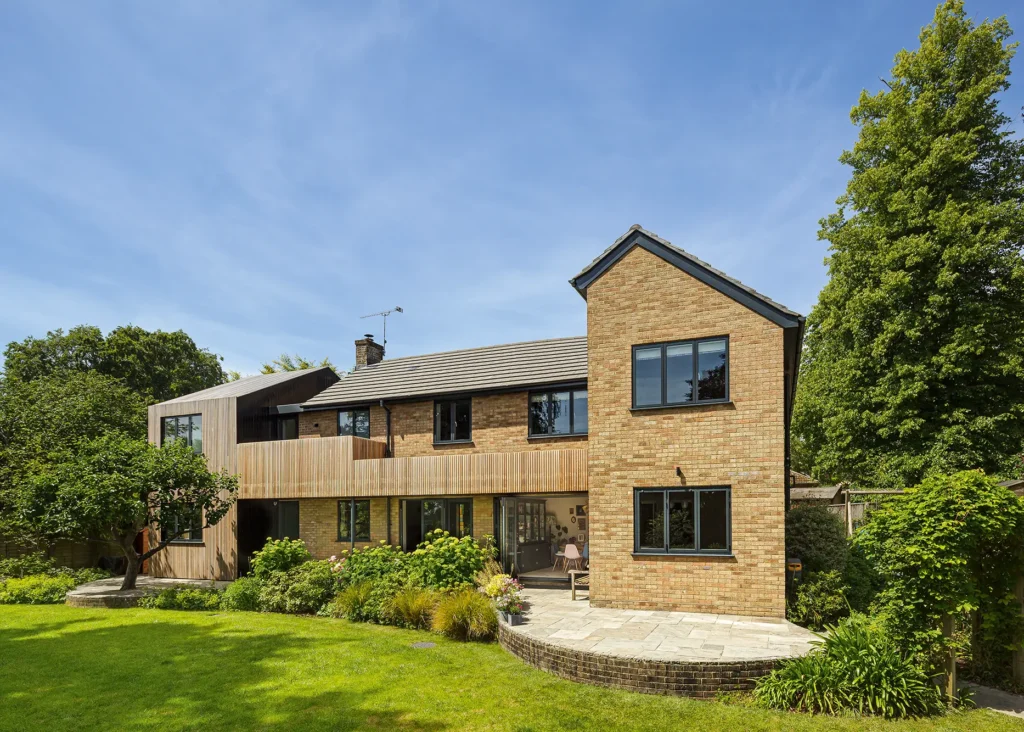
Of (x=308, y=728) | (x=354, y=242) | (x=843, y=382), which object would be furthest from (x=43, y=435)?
(x=843, y=382)

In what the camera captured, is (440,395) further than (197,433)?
No

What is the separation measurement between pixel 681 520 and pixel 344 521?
11.8 meters

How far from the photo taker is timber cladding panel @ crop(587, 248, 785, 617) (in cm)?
1241

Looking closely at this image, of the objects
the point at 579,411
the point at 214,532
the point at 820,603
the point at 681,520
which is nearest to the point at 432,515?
the point at 579,411

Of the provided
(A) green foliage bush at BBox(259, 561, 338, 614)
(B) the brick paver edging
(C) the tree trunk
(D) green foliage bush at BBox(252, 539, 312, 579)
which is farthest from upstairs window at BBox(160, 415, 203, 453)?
(B) the brick paver edging

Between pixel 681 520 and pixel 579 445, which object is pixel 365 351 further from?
pixel 681 520

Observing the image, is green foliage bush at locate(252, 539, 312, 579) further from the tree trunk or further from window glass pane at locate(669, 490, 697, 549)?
window glass pane at locate(669, 490, 697, 549)

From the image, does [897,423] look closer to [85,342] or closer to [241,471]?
[241,471]

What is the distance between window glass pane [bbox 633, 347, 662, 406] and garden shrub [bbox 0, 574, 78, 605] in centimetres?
1790

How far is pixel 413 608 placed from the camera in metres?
13.8

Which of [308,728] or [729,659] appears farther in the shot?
[729,659]

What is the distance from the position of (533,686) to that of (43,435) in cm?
2457

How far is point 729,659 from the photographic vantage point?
9219 mm

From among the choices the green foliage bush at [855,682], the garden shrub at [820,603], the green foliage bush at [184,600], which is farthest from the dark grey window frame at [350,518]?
the green foliage bush at [855,682]
